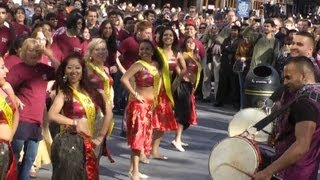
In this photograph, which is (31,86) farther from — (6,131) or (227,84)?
(227,84)

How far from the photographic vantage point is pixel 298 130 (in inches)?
157

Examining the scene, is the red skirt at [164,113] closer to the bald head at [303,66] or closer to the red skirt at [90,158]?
the red skirt at [90,158]

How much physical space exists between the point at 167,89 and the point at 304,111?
477 centimetres

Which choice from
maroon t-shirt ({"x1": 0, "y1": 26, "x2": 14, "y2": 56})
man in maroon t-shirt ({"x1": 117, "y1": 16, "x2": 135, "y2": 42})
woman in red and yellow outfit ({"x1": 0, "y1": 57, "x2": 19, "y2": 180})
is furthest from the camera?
man in maroon t-shirt ({"x1": 117, "y1": 16, "x2": 135, "y2": 42})

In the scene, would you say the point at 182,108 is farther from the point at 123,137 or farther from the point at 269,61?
the point at 269,61

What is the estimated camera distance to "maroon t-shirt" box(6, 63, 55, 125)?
20.9 feet

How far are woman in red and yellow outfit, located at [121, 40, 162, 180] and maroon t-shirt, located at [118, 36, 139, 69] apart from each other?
8.12 ft

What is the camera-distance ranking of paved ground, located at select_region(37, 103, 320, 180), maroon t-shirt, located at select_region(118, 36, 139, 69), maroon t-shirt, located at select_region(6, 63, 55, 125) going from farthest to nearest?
maroon t-shirt, located at select_region(118, 36, 139, 69)
paved ground, located at select_region(37, 103, 320, 180)
maroon t-shirt, located at select_region(6, 63, 55, 125)

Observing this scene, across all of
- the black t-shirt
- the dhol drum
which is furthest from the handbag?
the black t-shirt

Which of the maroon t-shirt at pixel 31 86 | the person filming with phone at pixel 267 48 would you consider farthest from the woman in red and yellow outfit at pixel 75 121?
the person filming with phone at pixel 267 48

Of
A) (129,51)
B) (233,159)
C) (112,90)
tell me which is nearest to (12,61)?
(112,90)

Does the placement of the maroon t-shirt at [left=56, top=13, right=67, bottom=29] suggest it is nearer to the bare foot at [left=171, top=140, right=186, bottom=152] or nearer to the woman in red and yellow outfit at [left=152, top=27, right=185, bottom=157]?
the bare foot at [left=171, top=140, right=186, bottom=152]

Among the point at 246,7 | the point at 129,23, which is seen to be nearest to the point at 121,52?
the point at 129,23

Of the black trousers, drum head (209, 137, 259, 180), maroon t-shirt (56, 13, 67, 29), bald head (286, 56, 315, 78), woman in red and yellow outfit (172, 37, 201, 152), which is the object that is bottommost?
the black trousers
